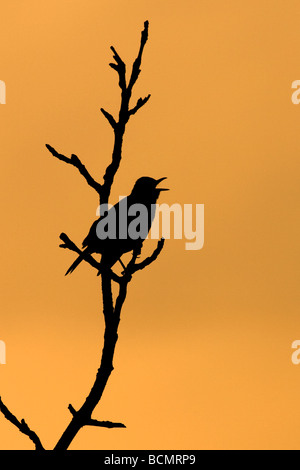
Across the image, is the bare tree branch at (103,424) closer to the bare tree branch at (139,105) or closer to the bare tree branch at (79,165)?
the bare tree branch at (79,165)

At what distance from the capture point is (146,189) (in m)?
9.02

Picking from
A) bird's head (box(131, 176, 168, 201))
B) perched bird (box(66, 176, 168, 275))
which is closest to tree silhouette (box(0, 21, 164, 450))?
perched bird (box(66, 176, 168, 275))

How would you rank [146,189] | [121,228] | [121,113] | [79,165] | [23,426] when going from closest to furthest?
1. [23,426]
2. [121,113]
3. [79,165]
4. [121,228]
5. [146,189]

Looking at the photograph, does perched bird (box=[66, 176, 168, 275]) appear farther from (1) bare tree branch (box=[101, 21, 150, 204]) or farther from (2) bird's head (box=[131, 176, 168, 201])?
(1) bare tree branch (box=[101, 21, 150, 204])

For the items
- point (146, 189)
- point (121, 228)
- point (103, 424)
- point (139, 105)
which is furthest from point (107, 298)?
point (146, 189)

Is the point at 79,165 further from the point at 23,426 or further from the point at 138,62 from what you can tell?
the point at 23,426

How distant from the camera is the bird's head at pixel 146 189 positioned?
8.77 meters

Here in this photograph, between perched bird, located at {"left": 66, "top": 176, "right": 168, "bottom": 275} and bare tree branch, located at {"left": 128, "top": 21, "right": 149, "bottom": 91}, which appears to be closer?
bare tree branch, located at {"left": 128, "top": 21, "right": 149, "bottom": 91}

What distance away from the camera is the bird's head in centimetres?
877

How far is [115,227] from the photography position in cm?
808

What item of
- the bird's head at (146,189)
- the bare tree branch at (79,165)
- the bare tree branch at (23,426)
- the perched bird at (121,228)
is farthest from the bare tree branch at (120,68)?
the bird's head at (146,189)
